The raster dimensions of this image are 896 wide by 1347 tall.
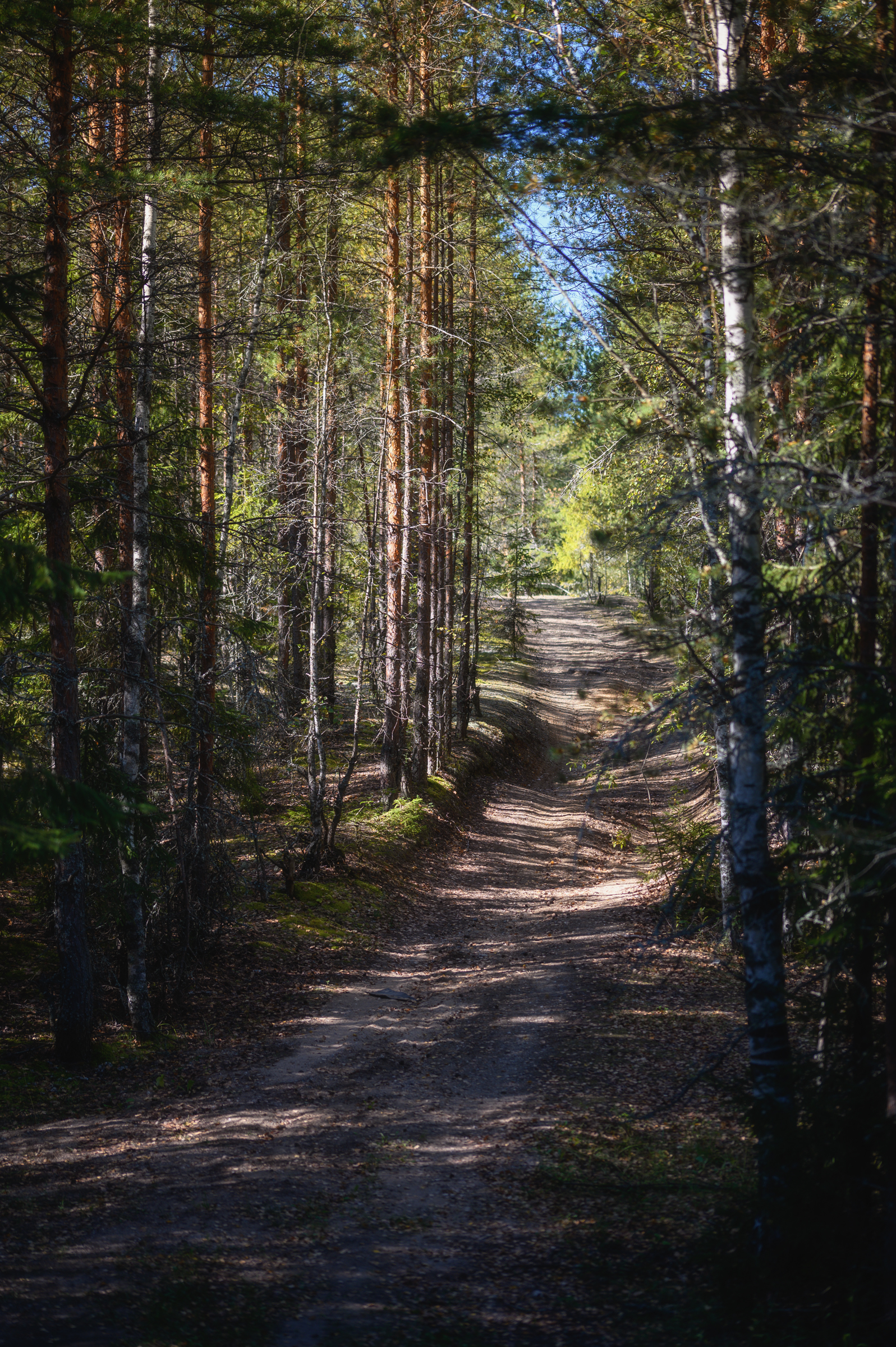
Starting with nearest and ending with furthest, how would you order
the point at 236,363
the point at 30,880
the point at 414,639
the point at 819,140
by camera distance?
the point at 819,140, the point at 30,880, the point at 236,363, the point at 414,639

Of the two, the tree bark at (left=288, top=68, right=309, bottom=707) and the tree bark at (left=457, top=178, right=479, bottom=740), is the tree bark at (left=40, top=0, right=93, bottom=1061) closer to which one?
the tree bark at (left=288, top=68, right=309, bottom=707)

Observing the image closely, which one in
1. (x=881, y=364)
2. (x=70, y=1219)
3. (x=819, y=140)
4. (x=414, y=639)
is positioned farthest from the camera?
(x=414, y=639)

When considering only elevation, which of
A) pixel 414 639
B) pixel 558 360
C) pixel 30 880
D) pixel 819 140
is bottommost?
pixel 30 880

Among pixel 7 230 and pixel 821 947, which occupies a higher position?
pixel 7 230

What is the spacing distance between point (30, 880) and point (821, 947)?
493 inches

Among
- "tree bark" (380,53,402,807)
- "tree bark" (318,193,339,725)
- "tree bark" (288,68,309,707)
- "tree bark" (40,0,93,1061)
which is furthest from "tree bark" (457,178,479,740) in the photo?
"tree bark" (40,0,93,1061)

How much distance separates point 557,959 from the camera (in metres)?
13.2

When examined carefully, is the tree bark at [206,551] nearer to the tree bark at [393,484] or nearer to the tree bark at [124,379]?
the tree bark at [124,379]

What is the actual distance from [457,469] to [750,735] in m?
12.5

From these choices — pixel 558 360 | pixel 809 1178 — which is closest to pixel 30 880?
pixel 558 360

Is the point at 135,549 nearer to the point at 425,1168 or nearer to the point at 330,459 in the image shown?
the point at 425,1168

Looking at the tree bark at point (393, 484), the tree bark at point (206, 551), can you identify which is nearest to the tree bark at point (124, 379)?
the tree bark at point (206, 551)

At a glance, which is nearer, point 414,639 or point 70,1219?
point 70,1219

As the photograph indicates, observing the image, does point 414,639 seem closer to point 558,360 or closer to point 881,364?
point 558,360
